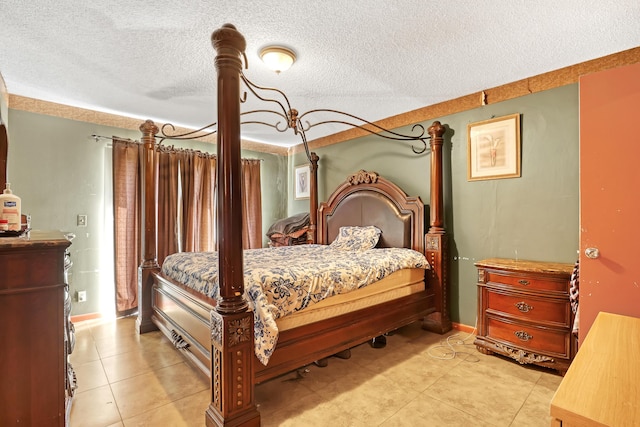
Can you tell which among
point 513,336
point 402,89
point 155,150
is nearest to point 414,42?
point 402,89

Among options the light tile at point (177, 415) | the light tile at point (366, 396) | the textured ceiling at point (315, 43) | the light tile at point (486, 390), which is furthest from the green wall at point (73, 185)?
the light tile at point (486, 390)

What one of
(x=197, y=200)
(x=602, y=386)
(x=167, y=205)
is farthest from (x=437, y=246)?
(x=167, y=205)

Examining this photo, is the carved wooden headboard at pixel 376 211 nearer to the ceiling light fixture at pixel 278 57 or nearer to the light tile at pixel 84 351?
the ceiling light fixture at pixel 278 57

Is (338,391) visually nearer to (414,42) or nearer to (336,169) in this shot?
(414,42)

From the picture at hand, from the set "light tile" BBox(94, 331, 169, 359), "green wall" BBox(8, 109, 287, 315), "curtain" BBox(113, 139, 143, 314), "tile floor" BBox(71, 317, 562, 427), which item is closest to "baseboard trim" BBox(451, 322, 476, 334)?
"tile floor" BBox(71, 317, 562, 427)

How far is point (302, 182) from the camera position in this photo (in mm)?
5406

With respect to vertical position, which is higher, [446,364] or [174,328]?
[174,328]

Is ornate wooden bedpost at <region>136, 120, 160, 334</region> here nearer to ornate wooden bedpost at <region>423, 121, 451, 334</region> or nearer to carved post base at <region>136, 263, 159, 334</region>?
carved post base at <region>136, 263, 159, 334</region>

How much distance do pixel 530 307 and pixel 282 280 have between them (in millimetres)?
2018

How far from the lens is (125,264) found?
3785 mm

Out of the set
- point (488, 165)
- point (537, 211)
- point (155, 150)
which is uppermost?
point (155, 150)

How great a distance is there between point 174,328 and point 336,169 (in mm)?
3086

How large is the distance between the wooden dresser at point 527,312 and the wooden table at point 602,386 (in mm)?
1458

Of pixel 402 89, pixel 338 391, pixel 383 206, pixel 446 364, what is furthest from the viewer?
pixel 383 206
